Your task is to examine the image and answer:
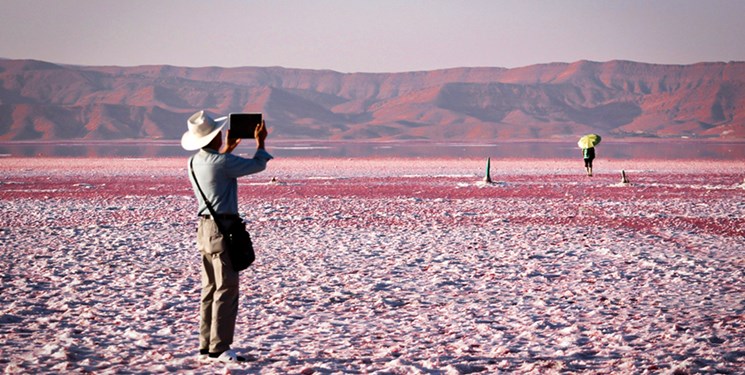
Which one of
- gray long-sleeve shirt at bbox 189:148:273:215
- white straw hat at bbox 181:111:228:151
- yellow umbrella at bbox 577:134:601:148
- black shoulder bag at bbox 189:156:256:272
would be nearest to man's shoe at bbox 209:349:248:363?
black shoulder bag at bbox 189:156:256:272

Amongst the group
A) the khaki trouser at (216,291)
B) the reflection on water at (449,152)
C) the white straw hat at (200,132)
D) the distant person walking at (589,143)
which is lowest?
the reflection on water at (449,152)

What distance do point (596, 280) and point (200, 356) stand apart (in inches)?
220

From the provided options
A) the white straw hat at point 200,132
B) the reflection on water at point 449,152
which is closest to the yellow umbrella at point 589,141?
the white straw hat at point 200,132

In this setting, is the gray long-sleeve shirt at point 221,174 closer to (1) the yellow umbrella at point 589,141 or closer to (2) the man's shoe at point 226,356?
(2) the man's shoe at point 226,356

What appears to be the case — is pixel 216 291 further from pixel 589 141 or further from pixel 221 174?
pixel 589 141

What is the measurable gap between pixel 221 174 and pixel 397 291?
13.0 feet

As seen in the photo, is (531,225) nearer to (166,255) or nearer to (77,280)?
(166,255)

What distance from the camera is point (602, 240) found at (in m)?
14.3

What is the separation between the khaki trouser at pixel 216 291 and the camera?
248 inches

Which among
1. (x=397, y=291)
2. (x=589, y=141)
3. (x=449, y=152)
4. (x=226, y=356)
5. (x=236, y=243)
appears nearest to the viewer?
(x=236, y=243)

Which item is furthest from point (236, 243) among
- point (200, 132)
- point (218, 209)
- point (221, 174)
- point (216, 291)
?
point (200, 132)

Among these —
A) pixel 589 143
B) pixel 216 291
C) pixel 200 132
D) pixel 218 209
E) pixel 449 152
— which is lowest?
pixel 449 152

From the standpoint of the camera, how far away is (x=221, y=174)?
20.8ft

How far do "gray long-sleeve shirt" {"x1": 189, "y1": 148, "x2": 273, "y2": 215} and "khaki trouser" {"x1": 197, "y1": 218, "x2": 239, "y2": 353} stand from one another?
178mm
